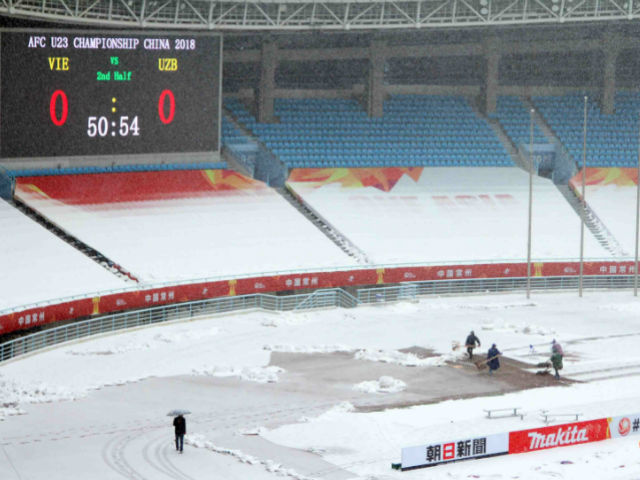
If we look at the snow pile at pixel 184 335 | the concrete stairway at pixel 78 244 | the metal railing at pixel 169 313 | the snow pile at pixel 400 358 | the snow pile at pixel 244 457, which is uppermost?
the concrete stairway at pixel 78 244

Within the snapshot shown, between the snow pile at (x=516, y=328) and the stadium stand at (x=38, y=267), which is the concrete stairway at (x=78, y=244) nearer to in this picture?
the stadium stand at (x=38, y=267)

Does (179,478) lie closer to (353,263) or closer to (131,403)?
(131,403)

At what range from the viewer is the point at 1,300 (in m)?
37.2

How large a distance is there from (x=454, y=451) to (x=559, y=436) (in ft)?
8.93

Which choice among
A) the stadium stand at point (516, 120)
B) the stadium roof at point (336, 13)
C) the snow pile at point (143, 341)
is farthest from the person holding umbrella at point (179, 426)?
the stadium stand at point (516, 120)

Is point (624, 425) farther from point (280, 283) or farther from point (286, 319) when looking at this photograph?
point (280, 283)

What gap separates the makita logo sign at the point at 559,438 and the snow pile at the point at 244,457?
538 centimetres

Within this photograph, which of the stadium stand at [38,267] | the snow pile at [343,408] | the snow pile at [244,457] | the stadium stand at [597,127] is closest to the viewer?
the snow pile at [244,457]

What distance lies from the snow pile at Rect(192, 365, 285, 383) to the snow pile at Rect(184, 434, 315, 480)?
5.67 meters

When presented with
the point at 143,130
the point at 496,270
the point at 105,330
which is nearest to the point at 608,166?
the point at 496,270

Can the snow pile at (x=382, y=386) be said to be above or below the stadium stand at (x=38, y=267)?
below

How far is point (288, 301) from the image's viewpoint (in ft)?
150

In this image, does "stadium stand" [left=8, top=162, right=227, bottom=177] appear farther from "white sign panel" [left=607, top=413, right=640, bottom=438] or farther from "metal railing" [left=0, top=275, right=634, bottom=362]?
"white sign panel" [left=607, top=413, right=640, bottom=438]

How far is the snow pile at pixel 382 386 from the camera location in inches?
1310
